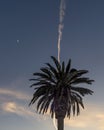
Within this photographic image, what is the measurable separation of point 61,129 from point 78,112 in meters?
4.77

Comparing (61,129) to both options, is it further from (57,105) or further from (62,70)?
(62,70)

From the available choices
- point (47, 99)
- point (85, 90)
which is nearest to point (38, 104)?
point (47, 99)

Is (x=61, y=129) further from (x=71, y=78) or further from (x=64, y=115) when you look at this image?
(x=71, y=78)

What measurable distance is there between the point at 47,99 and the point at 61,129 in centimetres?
573

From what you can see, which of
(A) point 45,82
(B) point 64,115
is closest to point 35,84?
(A) point 45,82

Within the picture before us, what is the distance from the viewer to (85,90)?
9319cm

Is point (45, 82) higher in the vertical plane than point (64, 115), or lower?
higher

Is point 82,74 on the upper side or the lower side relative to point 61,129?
upper

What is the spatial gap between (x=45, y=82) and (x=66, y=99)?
4.93m

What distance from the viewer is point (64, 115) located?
298ft

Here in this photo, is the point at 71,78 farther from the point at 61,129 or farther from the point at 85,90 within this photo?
the point at 61,129

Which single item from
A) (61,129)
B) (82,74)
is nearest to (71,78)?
(82,74)

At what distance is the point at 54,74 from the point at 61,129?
9.66 m

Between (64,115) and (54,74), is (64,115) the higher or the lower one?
the lower one
